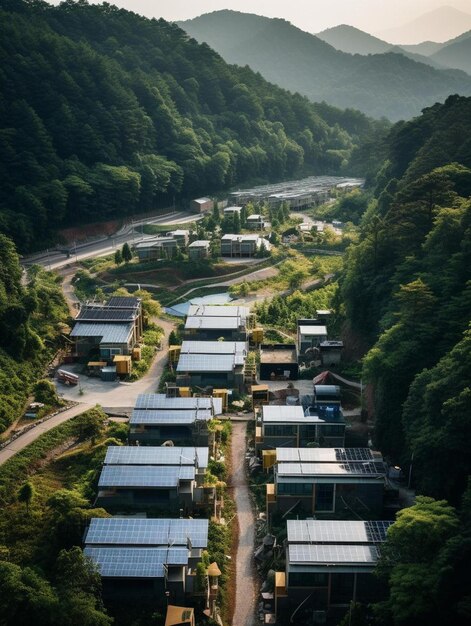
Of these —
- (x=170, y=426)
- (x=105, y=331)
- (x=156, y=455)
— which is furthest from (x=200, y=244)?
(x=156, y=455)

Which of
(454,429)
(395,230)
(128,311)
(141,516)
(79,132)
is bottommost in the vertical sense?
(141,516)

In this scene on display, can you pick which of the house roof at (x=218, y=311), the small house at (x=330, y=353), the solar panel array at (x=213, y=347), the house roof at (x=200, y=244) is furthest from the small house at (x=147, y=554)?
the house roof at (x=200, y=244)

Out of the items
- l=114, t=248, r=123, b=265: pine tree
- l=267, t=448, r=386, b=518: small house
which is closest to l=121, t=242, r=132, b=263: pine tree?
l=114, t=248, r=123, b=265: pine tree

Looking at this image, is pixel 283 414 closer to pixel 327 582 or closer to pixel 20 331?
pixel 327 582

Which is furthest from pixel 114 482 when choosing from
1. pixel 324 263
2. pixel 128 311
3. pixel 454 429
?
pixel 324 263

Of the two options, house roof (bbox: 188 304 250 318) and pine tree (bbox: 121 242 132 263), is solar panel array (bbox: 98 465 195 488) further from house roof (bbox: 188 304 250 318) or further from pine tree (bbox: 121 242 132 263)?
pine tree (bbox: 121 242 132 263)

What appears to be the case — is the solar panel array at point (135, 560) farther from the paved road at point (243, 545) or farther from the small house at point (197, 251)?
the small house at point (197, 251)

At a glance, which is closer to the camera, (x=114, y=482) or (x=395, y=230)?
(x=114, y=482)

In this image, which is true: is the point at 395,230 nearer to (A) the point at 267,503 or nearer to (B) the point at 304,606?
(A) the point at 267,503
